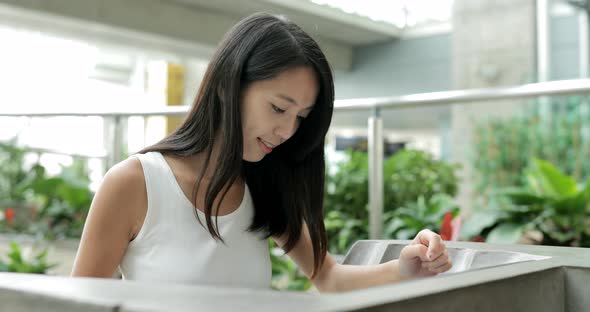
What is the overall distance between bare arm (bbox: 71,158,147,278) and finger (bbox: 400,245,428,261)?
0.44 m

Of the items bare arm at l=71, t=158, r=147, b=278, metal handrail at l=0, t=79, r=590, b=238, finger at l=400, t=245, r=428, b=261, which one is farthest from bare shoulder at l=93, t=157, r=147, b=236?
metal handrail at l=0, t=79, r=590, b=238

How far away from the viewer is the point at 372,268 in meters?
1.14

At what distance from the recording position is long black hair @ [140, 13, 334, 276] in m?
1.13

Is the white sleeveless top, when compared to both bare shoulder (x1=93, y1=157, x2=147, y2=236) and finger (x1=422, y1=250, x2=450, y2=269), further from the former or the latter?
finger (x1=422, y1=250, x2=450, y2=269)

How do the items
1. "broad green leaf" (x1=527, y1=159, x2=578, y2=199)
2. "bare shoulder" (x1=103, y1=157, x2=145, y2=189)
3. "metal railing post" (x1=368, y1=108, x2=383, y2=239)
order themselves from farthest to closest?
"broad green leaf" (x1=527, y1=159, x2=578, y2=199), "metal railing post" (x1=368, y1=108, x2=383, y2=239), "bare shoulder" (x1=103, y1=157, x2=145, y2=189)

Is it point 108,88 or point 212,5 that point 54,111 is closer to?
point 212,5

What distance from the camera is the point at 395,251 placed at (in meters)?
1.16

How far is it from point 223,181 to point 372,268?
0.29 meters

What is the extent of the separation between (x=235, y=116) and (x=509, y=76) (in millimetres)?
6691

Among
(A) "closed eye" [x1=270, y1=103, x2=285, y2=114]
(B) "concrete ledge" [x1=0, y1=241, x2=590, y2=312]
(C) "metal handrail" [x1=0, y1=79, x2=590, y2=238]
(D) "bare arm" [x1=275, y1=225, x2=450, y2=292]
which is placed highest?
(C) "metal handrail" [x1=0, y1=79, x2=590, y2=238]

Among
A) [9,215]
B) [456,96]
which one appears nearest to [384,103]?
[456,96]

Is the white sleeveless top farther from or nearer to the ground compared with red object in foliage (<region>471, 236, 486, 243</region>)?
farther from the ground

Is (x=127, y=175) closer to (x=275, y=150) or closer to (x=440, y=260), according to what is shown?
(x=275, y=150)

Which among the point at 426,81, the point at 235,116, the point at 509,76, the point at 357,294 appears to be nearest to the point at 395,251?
the point at 235,116
